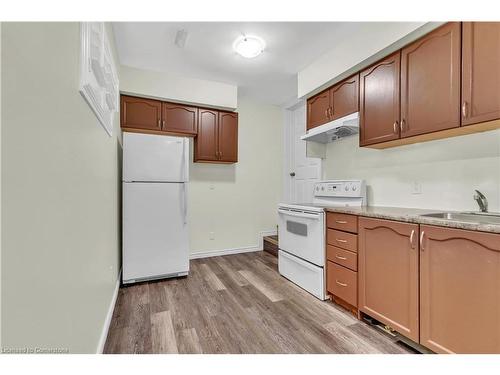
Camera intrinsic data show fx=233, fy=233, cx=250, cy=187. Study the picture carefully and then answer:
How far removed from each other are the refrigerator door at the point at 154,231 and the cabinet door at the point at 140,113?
0.83m

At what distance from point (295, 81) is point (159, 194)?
2390 millimetres

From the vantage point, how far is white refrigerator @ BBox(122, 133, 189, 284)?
2547 mm

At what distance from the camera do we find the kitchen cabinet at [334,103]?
90.6 inches

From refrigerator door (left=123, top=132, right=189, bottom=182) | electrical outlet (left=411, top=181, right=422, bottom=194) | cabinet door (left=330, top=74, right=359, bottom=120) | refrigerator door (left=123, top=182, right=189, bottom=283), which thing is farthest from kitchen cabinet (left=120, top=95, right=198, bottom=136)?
electrical outlet (left=411, top=181, right=422, bottom=194)

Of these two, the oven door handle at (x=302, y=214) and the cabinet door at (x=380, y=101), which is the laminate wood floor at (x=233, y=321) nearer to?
the oven door handle at (x=302, y=214)

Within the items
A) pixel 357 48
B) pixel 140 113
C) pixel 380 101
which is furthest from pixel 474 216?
pixel 140 113

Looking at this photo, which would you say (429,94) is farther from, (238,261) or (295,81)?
(238,261)

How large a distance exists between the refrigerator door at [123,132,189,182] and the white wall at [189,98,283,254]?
0.82 meters

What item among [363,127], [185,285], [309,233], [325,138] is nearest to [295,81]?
[325,138]

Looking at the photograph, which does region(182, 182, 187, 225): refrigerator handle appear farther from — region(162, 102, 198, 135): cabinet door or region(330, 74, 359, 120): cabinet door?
region(330, 74, 359, 120): cabinet door

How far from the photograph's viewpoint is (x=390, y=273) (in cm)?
164

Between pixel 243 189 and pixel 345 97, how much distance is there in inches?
84.4

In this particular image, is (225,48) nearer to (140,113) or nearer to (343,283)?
(140,113)

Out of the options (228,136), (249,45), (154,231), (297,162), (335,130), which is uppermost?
(249,45)
